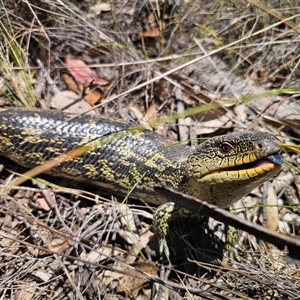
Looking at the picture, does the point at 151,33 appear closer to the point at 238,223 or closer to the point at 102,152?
the point at 102,152

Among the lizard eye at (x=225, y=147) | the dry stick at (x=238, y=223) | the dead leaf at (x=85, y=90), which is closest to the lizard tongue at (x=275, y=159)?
the lizard eye at (x=225, y=147)

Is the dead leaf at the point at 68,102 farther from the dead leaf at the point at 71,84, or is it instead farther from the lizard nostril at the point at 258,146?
the lizard nostril at the point at 258,146

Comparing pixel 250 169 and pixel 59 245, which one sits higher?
pixel 250 169

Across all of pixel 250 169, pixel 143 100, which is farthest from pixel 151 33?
pixel 250 169

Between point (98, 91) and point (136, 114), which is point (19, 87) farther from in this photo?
point (136, 114)

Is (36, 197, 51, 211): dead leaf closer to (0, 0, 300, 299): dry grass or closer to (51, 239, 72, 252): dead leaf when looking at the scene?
(0, 0, 300, 299): dry grass

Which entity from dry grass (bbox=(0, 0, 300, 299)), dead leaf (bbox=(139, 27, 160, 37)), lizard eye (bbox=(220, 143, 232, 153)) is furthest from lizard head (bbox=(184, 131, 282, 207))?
dead leaf (bbox=(139, 27, 160, 37))
